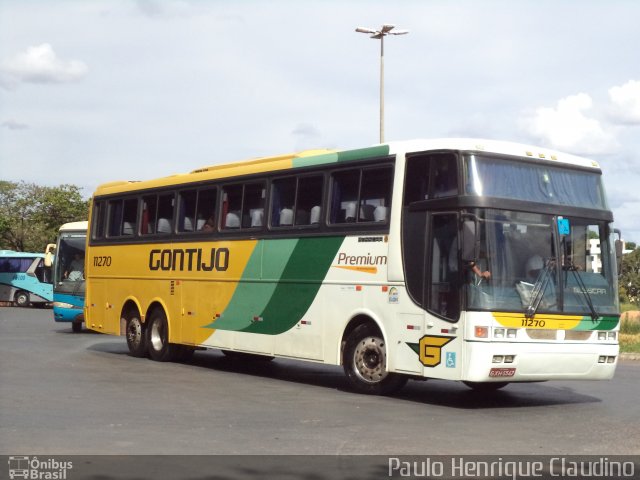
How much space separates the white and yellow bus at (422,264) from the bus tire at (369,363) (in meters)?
0.02

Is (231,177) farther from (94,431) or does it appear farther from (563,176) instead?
(94,431)

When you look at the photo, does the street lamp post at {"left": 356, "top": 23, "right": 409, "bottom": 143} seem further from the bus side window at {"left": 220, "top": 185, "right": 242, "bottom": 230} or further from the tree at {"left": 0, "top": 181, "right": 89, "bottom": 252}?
the tree at {"left": 0, "top": 181, "right": 89, "bottom": 252}

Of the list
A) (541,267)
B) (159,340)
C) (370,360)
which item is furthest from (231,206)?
(541,267)

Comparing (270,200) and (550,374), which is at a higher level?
(270,200)

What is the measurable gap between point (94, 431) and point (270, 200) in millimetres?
7087

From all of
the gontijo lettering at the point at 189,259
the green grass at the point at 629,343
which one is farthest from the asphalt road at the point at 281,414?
the green grass at the point at 629,343

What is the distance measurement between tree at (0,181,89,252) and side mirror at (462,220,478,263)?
69541 mm

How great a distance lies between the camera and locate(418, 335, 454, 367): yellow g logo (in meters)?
13.4

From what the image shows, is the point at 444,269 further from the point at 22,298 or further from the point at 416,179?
the point at 22,298

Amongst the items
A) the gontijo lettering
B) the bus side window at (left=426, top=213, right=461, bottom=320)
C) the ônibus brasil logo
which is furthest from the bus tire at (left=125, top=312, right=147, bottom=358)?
the ônibus brasil logo

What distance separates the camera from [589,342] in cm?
1373

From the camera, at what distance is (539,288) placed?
13.3 meters

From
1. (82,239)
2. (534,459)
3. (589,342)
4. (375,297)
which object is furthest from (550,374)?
(82,239)

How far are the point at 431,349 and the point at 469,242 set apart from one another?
5.02 feet
